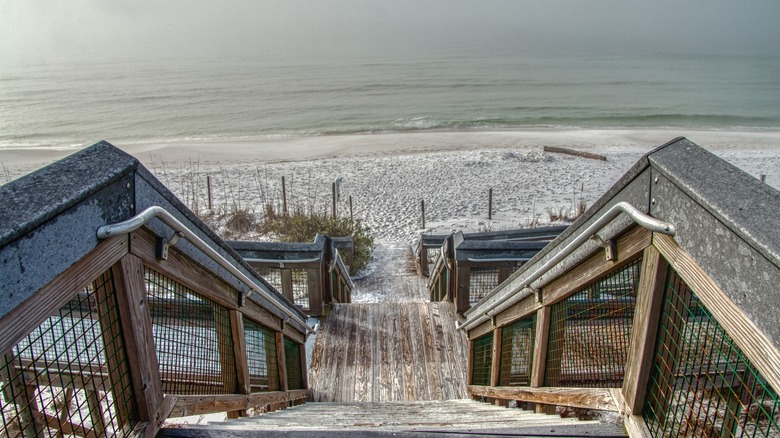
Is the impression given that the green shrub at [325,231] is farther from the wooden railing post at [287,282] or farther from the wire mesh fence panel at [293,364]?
the wire mesh fence panel at [293,364]

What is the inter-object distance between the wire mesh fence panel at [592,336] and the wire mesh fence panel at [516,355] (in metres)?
0.51

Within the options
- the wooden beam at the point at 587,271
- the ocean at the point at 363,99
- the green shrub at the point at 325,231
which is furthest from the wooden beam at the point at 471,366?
the ocean at the point at 363,99

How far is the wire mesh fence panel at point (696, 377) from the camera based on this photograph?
1.62m

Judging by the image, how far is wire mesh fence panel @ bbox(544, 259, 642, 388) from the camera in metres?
2.71

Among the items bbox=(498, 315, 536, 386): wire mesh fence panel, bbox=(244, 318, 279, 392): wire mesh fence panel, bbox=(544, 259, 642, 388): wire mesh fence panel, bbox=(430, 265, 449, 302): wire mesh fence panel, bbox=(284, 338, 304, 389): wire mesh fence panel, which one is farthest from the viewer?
bbox=(430, 265, 449, 302): wire mesh fence panel

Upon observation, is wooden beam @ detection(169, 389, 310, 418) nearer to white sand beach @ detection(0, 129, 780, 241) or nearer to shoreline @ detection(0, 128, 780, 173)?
white sand beach @ detection(0, 129, 780, 241)

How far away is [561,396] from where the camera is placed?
9.83ft

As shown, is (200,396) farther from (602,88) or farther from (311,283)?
(602,88)


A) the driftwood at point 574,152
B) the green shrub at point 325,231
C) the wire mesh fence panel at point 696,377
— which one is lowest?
the green shrub at point 325,231

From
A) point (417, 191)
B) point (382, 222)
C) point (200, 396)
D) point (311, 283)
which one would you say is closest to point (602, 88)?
point (417, 191)

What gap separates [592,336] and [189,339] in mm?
2194

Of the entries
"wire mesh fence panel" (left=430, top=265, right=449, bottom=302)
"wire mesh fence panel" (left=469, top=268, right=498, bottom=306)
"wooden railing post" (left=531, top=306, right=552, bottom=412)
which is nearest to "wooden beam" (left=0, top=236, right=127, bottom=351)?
"wooden railing post" (left=531, top=306, right=552, bottom=412)

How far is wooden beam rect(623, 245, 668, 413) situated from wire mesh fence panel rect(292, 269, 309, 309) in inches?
→ 200

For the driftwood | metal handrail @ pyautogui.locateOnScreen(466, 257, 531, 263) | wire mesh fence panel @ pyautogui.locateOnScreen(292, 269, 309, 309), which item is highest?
metal handrail @ pyautogui.locateOnScreen(466, 257, 531, 263)
